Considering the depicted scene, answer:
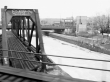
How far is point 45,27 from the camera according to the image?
237 ft

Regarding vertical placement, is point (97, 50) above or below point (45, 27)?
below

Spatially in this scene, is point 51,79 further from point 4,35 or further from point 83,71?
point 83,71

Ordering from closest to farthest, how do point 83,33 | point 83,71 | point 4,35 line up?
point 4,35 < point 83,71 < point 83,33

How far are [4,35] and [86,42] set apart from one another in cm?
2659

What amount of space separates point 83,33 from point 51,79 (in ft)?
148

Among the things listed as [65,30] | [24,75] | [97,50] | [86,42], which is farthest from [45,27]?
[24,75]

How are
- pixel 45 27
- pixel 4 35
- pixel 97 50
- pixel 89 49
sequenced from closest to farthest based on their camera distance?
pixel 4 35, pixel 97 50, pixel 89 49, pixel 45 27

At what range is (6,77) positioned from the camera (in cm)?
520

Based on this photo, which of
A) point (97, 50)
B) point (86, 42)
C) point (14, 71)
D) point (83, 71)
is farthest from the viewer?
point (86, 42)

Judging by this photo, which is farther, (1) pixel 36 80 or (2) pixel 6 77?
(2) pixel 6 77

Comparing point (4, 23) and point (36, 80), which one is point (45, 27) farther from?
point (36, 80)

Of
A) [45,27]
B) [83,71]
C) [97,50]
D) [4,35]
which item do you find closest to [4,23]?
[4,35]

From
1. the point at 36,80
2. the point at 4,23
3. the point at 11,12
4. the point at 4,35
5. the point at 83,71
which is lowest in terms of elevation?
the point at 83,71

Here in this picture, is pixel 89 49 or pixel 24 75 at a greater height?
pixel 24 75
